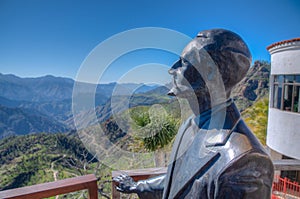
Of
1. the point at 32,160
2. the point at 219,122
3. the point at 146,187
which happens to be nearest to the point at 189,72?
the point at 219,122

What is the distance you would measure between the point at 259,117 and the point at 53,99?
10.9 metres

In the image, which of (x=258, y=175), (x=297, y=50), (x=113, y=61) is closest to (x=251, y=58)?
(x=258, y=175)

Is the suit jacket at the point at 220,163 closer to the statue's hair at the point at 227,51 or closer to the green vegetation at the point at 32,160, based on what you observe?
the statue's hair at the point at 227,51

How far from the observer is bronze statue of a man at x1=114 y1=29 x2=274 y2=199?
0.77 m

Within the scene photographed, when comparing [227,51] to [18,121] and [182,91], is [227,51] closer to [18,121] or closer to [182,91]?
[182,91]

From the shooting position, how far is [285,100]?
7.50 m

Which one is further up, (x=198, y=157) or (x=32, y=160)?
(x=198, y=157)

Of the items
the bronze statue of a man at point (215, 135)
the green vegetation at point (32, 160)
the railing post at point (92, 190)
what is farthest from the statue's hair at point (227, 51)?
the green vegetation at point (32, 160)

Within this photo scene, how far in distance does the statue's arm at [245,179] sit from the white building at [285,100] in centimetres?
723

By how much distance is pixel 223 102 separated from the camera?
0.95 m

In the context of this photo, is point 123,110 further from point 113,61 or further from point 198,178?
point 198,178

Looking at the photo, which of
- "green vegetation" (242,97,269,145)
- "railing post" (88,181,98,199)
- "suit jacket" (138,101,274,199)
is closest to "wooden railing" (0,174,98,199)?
"railing post" (88,181,98,199)

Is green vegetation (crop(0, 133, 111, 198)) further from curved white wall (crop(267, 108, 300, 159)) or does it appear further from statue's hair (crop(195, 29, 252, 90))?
statue's hair (crop(195, 29, 252, 90))

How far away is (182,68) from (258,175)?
1.57 ft
